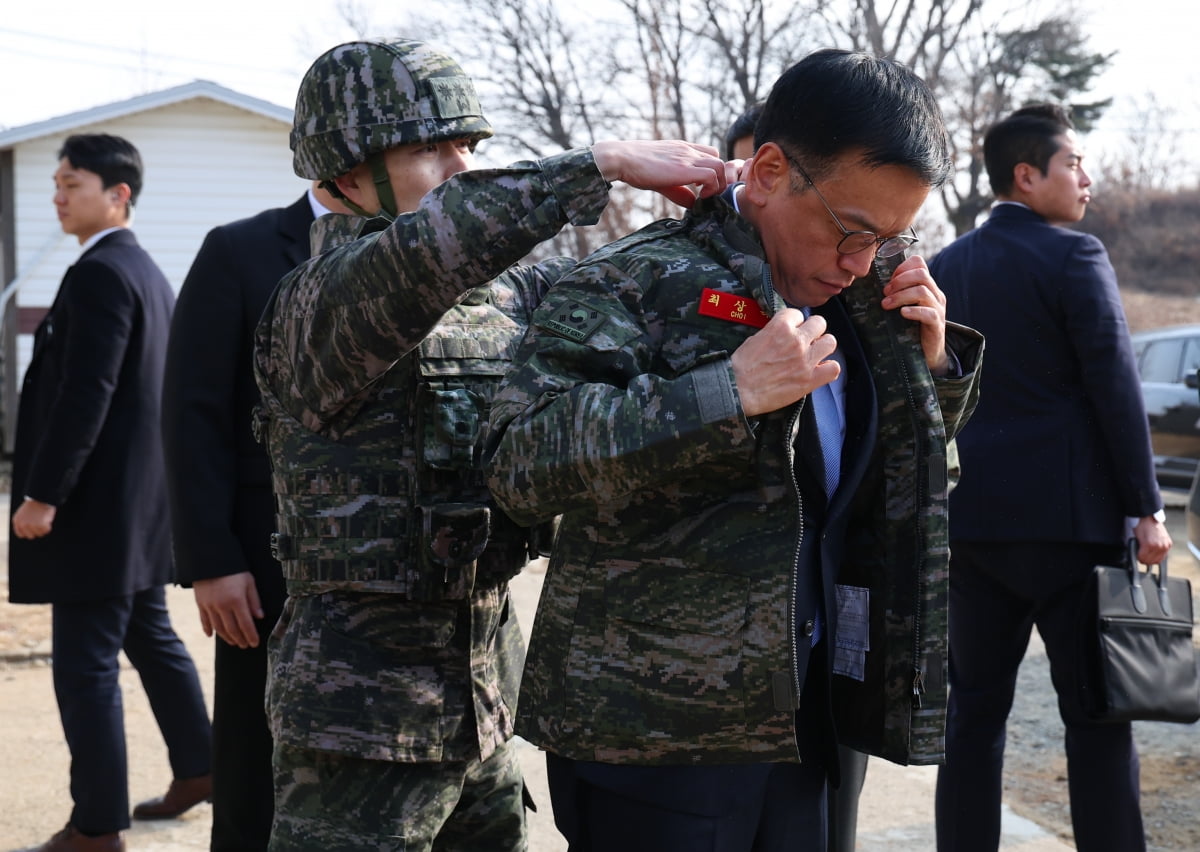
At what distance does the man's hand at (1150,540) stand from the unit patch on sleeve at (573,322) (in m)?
2.32

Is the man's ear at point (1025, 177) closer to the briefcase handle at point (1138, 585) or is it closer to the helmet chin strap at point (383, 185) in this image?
the briefcase handle at point (1138, 585)

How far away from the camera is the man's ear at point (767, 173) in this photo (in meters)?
1.89

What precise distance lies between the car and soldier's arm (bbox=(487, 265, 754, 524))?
10753 mm

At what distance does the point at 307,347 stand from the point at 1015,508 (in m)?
2.21

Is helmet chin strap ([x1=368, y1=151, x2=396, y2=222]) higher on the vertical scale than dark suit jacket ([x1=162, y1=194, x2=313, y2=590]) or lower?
higher

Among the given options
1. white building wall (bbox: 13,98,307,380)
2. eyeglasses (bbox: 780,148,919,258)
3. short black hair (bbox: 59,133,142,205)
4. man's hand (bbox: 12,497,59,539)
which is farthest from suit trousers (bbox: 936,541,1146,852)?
white building wall (bbox: 13,98,307,380)

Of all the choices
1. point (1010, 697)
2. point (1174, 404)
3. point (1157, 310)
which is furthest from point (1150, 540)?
point (1157, 310)

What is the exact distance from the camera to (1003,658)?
12.1 feet

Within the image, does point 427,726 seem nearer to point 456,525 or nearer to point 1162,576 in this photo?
point 456,525

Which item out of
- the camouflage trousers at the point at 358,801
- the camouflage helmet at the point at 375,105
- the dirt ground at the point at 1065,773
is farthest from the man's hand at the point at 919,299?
the dirt ground at the point at 1065,773

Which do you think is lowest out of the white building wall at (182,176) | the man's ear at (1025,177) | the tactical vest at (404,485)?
the tactical vest at (404,485)

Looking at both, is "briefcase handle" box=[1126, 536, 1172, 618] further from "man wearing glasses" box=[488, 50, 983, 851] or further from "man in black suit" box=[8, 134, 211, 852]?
"man in black suit" box=[8, 134, 211, 852]

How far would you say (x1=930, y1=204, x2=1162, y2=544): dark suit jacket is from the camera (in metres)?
3.51

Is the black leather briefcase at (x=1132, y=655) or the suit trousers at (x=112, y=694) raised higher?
the black leather briefcase at (x=1132, y=655)
